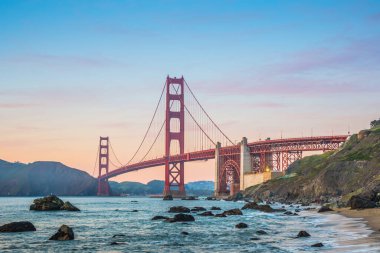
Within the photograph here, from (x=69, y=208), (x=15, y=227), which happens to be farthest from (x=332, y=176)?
(x=15, y=227)

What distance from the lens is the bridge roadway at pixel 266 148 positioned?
433 ft

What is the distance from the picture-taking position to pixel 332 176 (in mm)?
102812

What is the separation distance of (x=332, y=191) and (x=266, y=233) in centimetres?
6228

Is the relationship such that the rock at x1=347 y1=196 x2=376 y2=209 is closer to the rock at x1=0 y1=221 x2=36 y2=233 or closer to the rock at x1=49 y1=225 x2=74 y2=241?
the rock at x1=49 y1=225 x2=74 y2=241

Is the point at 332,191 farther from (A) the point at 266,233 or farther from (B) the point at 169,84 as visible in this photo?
(B) the point at 169,84

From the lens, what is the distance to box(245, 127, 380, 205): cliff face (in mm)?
97131

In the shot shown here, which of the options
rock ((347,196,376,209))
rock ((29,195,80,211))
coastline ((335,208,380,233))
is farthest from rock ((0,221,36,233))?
rock ((29,195,80,211))

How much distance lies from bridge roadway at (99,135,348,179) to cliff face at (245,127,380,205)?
3.95 meters

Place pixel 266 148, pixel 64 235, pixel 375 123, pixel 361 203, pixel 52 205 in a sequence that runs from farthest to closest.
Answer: pixel 375 123, pixel 266 148, pixel 52 205, pixel 361 203, pixel 64 235

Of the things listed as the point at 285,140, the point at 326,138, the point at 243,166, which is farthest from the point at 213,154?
the point at 326,138

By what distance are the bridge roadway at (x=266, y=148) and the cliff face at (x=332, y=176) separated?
3.95m

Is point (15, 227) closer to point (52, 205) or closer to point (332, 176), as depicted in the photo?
point (52, 205)

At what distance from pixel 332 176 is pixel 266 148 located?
4214 cm

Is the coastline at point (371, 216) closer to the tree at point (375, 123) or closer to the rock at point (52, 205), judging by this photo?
the rock at point (52, 205)
